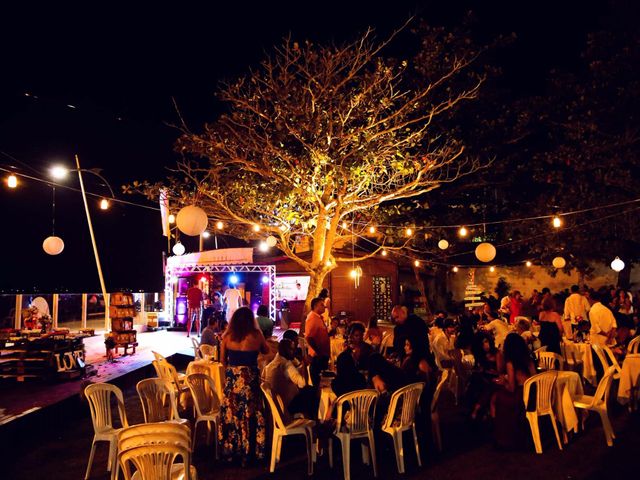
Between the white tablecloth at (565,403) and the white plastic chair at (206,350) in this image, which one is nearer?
the white tablecloth at (565,403)

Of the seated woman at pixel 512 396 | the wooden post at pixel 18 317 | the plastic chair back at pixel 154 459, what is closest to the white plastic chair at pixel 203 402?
the plastic chair back at pixel 154 459

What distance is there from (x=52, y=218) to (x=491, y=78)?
13918 millimetres

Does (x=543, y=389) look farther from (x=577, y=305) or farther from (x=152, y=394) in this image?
(x=577, y=305)

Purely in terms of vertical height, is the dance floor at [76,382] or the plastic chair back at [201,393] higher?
the plastic chair back at [201,393]

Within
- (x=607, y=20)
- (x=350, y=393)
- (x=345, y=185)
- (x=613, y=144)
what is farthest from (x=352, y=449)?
(x=607, y=20)

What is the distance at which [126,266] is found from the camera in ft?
39.3

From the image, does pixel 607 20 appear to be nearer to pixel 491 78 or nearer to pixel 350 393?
pixel 491 78

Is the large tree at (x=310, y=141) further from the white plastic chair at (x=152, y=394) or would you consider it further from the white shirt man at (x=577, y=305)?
the white plastic chair at (x=152, y=394)

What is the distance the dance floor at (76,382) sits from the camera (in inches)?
293

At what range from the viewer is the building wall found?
2006cm

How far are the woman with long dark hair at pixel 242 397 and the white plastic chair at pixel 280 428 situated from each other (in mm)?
256

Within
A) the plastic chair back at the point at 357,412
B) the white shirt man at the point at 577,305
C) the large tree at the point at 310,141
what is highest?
the large tree at the point at 310,141

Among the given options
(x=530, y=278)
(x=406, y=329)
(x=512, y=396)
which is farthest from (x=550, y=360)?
(x=530, y=278)

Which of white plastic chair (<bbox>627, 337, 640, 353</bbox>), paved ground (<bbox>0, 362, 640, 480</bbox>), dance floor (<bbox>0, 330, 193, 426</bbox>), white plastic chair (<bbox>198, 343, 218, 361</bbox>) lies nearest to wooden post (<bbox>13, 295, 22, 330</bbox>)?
dance floor (<bbox>0, 330, 193, 426</bbox>)
